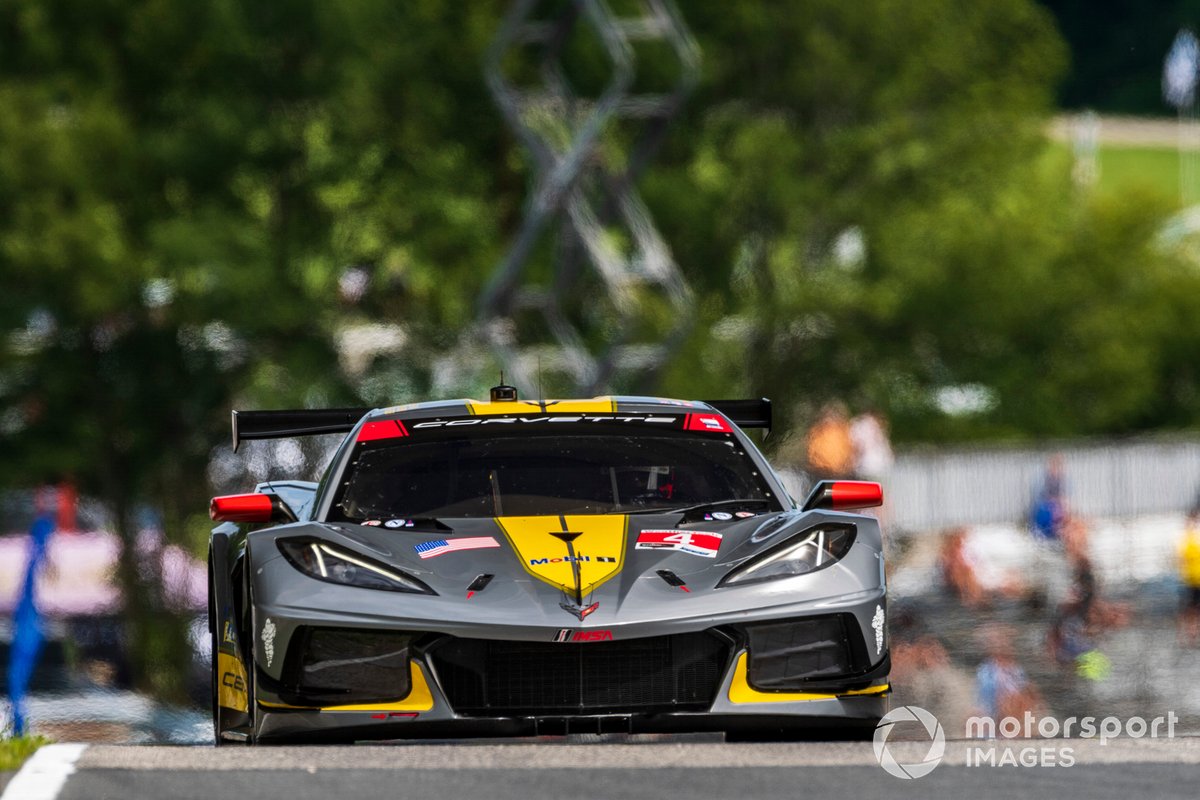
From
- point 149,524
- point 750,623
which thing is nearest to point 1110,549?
point 149,524

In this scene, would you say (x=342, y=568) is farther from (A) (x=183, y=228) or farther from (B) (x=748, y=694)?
(A) (x=183, y=228)

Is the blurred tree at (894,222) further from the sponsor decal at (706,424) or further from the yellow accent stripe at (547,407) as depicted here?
the sponsor decal at (706,424)

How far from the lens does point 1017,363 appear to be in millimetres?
38781

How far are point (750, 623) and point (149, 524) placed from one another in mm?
23520

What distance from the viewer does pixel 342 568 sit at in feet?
21.4

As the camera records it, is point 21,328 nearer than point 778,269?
Yes

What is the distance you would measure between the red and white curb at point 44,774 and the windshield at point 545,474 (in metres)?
1.40

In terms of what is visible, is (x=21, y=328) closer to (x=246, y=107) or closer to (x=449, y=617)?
(x=246, y=107)

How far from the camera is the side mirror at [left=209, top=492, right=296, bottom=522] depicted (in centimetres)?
702

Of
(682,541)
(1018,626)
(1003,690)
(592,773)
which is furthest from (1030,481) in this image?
(592,773)

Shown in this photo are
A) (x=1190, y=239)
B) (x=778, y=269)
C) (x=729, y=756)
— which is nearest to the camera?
(x=729, y=756)

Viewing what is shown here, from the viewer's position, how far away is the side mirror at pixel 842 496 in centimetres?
719

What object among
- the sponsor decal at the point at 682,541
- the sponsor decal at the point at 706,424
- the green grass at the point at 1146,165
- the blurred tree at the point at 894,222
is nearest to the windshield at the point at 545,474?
the sponsor decal at the point at 706,424

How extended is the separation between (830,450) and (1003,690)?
599cm
